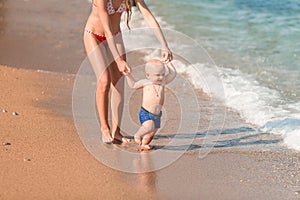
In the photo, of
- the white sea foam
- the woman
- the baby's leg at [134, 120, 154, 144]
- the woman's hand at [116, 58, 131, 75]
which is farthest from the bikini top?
the white sea foam

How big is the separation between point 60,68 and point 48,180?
12.4 feet

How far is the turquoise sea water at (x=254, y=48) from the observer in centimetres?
732

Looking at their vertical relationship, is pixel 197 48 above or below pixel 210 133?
below

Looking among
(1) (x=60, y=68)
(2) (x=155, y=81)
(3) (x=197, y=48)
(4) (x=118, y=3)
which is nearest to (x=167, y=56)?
(2) (x=155, y=81)

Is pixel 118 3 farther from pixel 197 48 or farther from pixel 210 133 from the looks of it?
pixel 197 48

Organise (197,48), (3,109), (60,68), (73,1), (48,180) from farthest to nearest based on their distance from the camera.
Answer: (73,1) → (197,48) → (60,68) → (3,109) → (48,180)

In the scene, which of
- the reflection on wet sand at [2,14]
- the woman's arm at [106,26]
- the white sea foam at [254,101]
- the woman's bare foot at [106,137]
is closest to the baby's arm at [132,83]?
the woman's arm at [106,26]

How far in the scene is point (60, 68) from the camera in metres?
8.65

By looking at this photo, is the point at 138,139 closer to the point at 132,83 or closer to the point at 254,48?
the point at 132,83

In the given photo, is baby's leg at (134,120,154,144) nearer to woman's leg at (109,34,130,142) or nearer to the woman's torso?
woman's leg at (109,34,130,142)

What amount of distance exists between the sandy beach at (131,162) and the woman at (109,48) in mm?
278

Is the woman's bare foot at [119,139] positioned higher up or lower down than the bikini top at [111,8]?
lower down

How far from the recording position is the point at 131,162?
5562 millimetres

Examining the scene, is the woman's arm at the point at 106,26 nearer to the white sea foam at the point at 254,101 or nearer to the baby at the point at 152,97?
the baby at the point at 152,97
